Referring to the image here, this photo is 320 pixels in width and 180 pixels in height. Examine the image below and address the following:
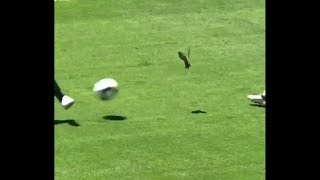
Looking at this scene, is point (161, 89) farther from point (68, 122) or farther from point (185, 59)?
point (68, 122)

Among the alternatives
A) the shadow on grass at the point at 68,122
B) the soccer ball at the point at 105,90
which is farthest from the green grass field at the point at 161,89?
the soccer ball at the point at 105,90

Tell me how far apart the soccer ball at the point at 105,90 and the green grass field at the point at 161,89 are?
166 millimetres

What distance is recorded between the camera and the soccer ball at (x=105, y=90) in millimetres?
11969

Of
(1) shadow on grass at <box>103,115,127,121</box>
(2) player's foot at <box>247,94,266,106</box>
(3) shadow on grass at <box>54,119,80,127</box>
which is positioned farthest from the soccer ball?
(2) player's foot at <box>247,94,266,106</box>

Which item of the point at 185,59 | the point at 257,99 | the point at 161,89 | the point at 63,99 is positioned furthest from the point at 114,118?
the point at 185,59

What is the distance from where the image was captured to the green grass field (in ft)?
31.7

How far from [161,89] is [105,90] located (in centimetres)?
125

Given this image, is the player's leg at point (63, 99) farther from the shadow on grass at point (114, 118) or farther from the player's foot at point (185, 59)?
the player's foot at point (185, 59)

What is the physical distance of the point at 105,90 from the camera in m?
12.1
